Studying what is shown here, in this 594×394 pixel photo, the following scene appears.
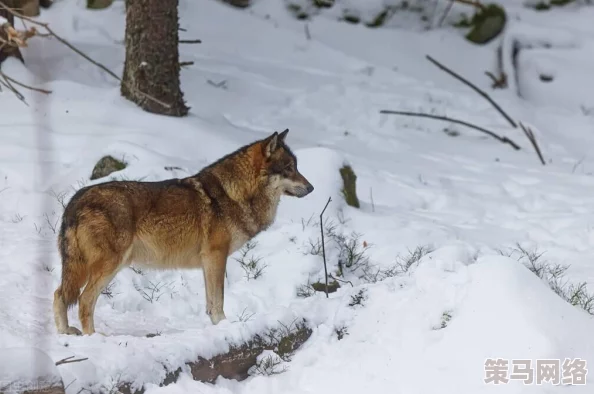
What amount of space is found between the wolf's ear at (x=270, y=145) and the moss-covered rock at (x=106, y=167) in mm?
2783

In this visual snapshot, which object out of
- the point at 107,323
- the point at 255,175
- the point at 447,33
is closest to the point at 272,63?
the point at 447,33

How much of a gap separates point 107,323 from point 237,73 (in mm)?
8493

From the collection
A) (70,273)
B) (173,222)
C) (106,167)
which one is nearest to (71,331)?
(70,273)

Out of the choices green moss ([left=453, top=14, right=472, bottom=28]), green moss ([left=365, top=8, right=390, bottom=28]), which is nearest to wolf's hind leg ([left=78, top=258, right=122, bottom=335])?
green moss ([left=365, top=8, right=390, bottom=28])

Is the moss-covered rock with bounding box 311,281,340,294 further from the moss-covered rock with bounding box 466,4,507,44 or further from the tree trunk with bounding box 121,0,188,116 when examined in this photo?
the moss-covered rock with bounding box 466,4,507,44

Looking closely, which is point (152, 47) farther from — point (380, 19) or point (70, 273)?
point (380, 19)

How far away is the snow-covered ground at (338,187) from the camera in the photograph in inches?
197

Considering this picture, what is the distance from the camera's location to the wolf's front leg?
6816 millimetres

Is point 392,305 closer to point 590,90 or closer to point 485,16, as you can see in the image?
point 590,90

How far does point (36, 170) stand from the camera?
9.20 m

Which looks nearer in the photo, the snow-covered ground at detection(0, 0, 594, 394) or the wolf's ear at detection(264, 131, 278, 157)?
the snow-covered ground at detection(0, 0, 594, 394)

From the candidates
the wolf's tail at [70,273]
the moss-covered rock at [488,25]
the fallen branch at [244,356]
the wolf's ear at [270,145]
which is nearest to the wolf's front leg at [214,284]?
the wolf's ear at [270,145]

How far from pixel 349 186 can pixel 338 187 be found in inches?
8.8

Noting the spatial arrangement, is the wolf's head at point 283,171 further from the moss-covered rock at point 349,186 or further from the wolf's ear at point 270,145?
the moss-covered rock at point 349,186
